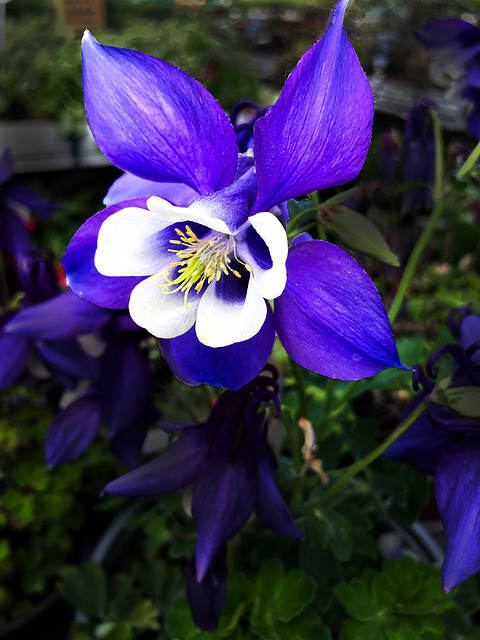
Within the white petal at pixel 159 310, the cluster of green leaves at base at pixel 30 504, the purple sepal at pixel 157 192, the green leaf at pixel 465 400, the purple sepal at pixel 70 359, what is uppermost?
the purple sepal at pixel 157 192

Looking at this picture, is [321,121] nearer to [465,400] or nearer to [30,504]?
[465,400]

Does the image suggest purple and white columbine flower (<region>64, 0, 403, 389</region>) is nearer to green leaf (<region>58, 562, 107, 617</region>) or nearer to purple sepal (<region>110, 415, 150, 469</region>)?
purple sepal (<region>110, 415, 150, 469</region>)

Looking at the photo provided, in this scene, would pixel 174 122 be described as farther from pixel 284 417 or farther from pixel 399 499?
pixel 399 499

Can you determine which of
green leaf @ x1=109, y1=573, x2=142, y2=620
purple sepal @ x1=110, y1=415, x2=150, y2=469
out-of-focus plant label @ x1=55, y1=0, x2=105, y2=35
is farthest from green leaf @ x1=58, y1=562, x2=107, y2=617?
out-of-focus plant label @ x1=55, y1=0, x2=105, y2=35

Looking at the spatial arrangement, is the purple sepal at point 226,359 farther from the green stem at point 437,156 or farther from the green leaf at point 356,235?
the green stem at point 437,156

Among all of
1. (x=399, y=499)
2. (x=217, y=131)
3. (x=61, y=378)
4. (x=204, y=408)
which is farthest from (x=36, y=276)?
(x=399, y=499)

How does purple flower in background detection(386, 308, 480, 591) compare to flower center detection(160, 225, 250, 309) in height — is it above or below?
below

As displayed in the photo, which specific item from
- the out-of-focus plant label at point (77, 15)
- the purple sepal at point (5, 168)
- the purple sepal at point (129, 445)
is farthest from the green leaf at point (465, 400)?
the out-of-focus plant label at point (77, 15)
